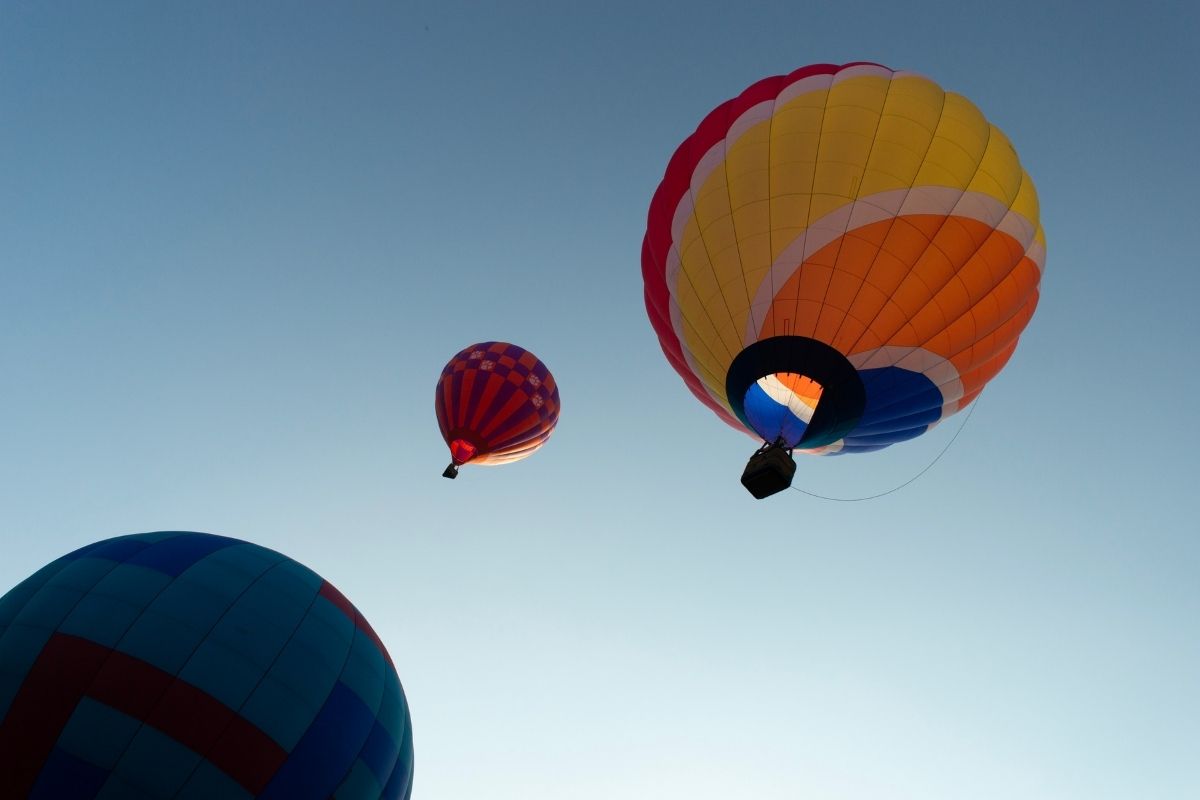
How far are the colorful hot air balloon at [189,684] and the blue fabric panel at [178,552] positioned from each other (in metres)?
0.02

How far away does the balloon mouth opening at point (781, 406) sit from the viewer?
8594 mm

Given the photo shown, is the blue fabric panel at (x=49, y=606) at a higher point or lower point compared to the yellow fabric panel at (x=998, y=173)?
lower

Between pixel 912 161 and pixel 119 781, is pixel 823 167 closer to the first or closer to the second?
pixel 912 161

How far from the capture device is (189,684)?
5.92m

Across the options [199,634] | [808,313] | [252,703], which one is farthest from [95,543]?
[808,313]

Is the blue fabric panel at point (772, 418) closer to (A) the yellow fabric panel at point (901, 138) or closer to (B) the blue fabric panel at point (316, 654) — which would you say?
(A) the yellow fabric panel at point (901, 138)

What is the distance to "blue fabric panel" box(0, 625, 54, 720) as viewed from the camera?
571cm

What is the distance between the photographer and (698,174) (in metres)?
9.11

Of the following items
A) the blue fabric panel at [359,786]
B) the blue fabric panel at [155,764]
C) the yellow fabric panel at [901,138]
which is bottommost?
the blue fabric panel at [155,764]

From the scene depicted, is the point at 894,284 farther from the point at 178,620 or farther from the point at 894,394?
the point at 178,620

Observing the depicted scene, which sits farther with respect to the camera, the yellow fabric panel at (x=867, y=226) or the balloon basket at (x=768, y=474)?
the balloon basket at (x=768, y=474)

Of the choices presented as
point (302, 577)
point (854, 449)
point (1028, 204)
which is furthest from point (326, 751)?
point (1028, 204)

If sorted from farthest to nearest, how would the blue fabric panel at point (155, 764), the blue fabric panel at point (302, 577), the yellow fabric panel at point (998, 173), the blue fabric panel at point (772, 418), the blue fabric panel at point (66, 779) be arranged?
the blue fabric panel at point (772, 418), the yellow fabric panel at point (998, 173), the blue fabric panel at point (302, 577), the blue fabric panel at point (155, 764), the blue fabric panel at point (66, 779)

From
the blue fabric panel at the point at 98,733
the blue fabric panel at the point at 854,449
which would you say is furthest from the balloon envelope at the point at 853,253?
the blue fabric panel at the point at 98,733
